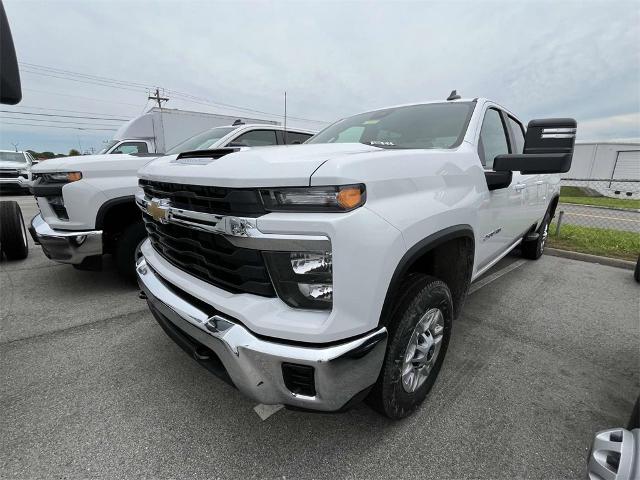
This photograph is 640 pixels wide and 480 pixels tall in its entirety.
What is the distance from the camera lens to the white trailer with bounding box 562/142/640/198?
894 inches

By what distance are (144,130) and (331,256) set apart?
11219 mm

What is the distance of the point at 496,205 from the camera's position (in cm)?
255

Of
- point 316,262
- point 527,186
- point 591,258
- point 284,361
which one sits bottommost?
point 591,258

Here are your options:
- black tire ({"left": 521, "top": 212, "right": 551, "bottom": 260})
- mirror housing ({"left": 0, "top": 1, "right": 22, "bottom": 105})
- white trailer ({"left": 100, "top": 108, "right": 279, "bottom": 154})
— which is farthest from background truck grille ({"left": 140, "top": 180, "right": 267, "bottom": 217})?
white trailer ({"left": 100, "top": 108, "right": 279, "bottom": 154})

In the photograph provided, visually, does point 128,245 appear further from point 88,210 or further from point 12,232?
point 12,232

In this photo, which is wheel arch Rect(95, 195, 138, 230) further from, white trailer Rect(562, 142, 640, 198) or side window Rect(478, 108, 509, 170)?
white trailer Rect(562, 142, 640, 198)

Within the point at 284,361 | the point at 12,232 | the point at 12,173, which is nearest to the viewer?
the point at 284,361

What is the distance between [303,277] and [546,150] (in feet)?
5.56

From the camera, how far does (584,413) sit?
202 cm

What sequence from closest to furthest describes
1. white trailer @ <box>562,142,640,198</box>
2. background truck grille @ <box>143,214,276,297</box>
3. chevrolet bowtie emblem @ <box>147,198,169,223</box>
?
background truck grille @ <box>143,214,276,297</box>
chevrolet bowtie emblem @ <box>147,198,169,223</box>
white trailer @ <box>562,142,640,198</box>

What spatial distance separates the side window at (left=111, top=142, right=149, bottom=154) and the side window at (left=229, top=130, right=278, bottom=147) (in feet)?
11.9

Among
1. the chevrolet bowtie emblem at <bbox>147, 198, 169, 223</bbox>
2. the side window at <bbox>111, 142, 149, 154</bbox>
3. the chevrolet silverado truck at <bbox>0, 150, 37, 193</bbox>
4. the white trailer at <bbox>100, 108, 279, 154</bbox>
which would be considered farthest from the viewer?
the chevrolet silverado truck at <bbox>0, 150, 37, 193</bbox>

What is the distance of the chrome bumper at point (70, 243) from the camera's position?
3.20 m

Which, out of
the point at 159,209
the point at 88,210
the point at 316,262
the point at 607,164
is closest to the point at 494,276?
the point at 316,262
